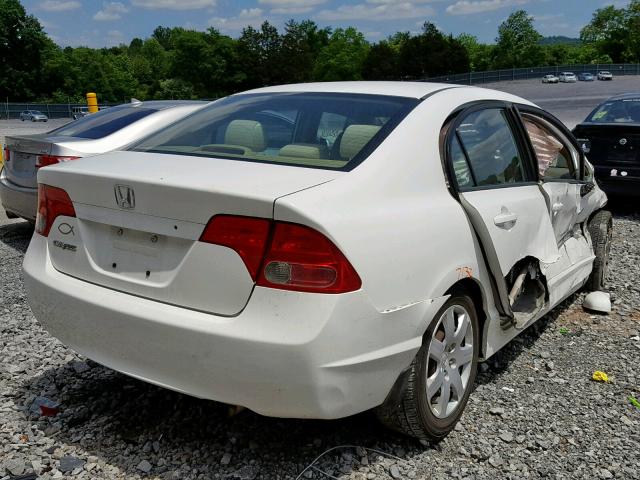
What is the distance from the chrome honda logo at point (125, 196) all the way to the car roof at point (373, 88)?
134 cm

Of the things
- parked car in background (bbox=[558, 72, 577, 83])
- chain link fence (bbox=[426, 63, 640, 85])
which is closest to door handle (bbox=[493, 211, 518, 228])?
chain link fence (bbox=[426, 63, 640, 85])

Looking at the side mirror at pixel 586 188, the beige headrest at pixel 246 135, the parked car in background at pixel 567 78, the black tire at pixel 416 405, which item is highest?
Answer: the beige headrest at pixel 246 135

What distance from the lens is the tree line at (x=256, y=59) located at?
9219cm

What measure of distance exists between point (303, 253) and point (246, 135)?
1.19 metres

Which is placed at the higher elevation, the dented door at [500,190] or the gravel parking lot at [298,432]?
the dented door at [500,190]

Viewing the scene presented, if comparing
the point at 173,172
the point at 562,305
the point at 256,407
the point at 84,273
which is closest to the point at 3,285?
the point at 84,273

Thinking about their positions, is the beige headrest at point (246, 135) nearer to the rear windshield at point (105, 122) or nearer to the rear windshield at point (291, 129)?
the rear windshield at point (291, 129)

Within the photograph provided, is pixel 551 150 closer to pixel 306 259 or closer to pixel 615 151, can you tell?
pixel 306 259

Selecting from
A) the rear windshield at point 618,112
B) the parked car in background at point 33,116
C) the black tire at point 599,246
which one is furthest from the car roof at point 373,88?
the parked car in background at point 33,116

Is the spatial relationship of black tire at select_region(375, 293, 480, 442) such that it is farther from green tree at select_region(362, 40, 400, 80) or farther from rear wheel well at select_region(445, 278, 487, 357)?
green tree at select_region(362, 40, 400, 80)

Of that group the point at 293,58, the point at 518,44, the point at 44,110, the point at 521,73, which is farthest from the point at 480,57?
the point at 44,110

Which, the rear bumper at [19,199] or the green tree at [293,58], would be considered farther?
the green tree at [293,58]

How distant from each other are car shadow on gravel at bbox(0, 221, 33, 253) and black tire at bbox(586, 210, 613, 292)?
5435mm

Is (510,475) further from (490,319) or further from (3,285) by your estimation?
(3,285)
